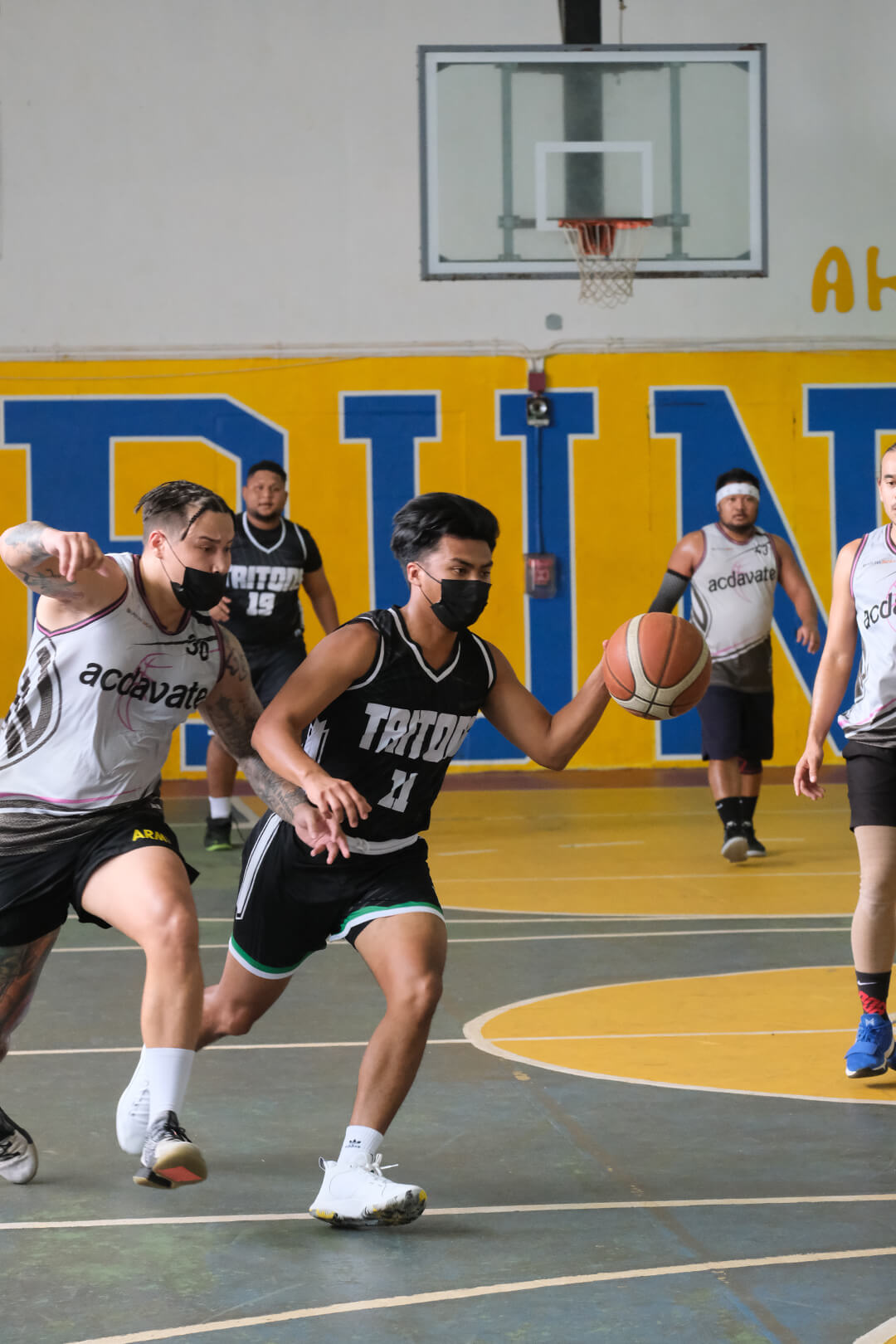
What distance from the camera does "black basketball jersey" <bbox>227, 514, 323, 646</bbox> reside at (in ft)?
31.4

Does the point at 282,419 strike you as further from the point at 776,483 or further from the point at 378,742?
the point at 378,742

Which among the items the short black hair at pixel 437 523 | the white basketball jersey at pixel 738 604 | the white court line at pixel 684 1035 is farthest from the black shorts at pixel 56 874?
the white basketball jersey at pixel 738 604

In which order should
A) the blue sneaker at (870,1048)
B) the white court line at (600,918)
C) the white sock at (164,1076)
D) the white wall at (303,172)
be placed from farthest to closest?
1. the white wall at (303,172)
2. the white court line at (600,918)
3. the blue sneaker at (870,1048)
4. the white sock at (164,1076)

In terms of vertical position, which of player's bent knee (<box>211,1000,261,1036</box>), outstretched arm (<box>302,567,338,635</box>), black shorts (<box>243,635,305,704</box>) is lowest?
player's bent knee (<box>211,1000,261,1036</box>)

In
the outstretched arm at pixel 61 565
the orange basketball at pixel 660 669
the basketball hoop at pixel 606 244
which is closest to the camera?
the outstretched arm at pixel 61 565

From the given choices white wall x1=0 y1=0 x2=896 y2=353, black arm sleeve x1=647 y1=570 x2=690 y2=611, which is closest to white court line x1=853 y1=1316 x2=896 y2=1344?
black arm sleeve x1=647 y1=570 x2=690 y2=611

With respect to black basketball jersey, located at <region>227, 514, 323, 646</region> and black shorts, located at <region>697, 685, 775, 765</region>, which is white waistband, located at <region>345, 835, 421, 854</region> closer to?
black shorts, located at <region>697, 685, 775, 765</region>

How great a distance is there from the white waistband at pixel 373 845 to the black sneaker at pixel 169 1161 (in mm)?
848

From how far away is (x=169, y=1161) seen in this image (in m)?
3.29

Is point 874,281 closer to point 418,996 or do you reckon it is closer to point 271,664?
point 271,664

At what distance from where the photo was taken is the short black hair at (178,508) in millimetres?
3879

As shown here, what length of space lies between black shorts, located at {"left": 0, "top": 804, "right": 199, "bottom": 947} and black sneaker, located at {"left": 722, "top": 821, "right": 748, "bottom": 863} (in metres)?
5.60

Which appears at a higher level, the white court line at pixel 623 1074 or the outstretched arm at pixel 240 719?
the outstretched arm at pixel 240 719

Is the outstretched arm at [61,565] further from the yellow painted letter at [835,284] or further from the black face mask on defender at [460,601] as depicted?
the yellow painted letter at [835,284]
